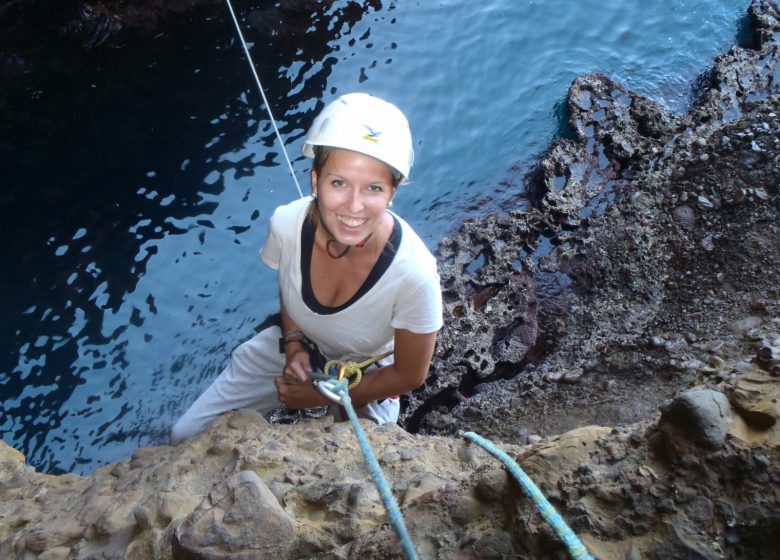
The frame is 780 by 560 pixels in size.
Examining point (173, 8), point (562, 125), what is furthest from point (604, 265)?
point (173, 8)

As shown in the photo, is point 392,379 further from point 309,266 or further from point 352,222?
point 352,222

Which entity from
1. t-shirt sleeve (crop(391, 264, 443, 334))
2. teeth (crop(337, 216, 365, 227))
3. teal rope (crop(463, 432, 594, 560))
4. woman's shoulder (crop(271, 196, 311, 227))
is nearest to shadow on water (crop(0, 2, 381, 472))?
woman's shoulder (crop(271, 196, 311, 227))

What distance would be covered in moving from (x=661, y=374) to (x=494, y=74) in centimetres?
434

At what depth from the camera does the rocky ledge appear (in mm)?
1652

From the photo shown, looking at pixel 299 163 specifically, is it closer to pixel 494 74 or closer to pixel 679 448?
pixel 494 74

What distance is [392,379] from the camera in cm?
288

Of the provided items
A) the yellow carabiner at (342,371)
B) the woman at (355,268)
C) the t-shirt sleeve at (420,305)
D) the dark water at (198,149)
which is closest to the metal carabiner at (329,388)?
the yellow carabiner at (342,371)

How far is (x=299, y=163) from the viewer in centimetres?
575

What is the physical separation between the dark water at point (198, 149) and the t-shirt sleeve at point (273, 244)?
1992mm

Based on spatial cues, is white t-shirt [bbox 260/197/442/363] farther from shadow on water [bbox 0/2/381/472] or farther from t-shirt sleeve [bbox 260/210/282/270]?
shadow on water [bbox 0/2/381/472]

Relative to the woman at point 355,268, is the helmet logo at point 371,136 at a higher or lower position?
higher

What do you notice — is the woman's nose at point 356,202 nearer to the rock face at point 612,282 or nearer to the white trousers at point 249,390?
the white trousers at point 249,390

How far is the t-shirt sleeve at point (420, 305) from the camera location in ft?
8.20

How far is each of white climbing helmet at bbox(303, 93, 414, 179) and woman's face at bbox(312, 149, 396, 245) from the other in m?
0.04
